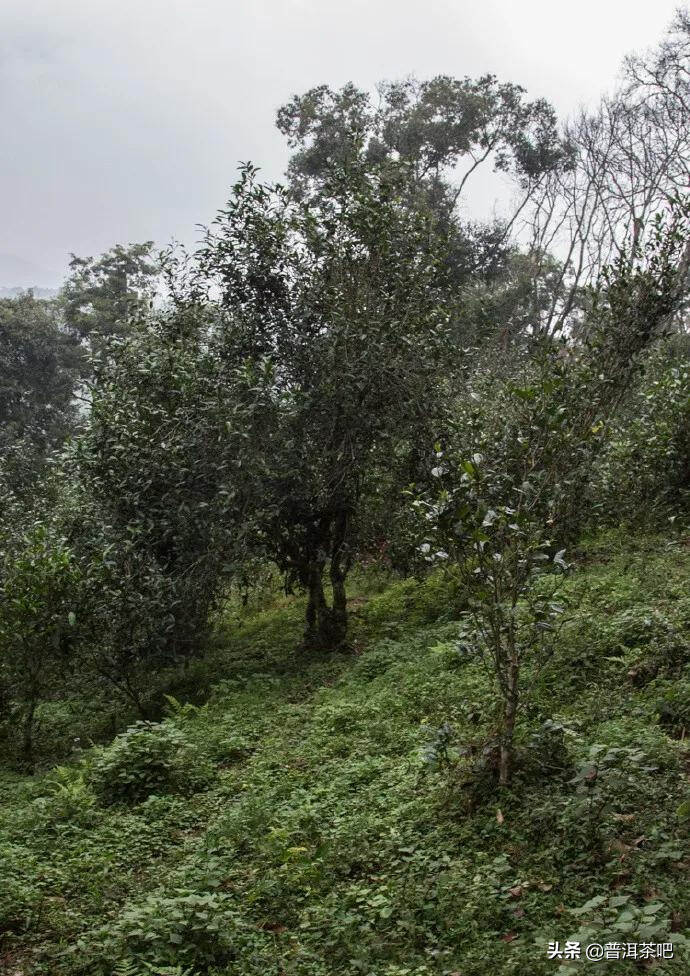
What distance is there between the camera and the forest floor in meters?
3.79

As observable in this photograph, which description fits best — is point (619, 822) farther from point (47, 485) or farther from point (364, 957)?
point (47, 485)

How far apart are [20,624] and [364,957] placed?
705cm

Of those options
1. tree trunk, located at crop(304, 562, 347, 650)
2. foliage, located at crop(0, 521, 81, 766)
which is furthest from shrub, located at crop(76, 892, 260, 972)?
tree trunk, located at crop(304, 562, 347, 650)

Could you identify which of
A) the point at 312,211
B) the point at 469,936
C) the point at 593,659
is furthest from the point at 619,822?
the point at 312,211

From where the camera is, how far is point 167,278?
11703mm

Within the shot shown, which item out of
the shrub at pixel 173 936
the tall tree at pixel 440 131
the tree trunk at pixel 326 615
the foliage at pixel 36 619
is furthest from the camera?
the tall tree at pixel 440 131

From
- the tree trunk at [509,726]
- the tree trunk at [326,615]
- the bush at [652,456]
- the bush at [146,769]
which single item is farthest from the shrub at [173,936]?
the bush at [652,456]

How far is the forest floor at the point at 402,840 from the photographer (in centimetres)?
379

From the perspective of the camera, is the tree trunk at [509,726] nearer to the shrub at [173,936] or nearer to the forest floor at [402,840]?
the forest floor at [402,840]

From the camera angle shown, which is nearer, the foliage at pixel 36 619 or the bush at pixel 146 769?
the bush at pixel 146 769

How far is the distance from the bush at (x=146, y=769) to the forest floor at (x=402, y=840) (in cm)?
13

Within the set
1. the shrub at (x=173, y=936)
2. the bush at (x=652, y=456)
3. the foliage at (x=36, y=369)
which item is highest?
the foliage at (x=36, y=369)

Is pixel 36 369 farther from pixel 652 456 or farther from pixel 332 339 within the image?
pixel 652 456

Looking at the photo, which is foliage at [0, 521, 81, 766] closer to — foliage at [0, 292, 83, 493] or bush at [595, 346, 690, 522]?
bush at [595, 346, 690, 522]
